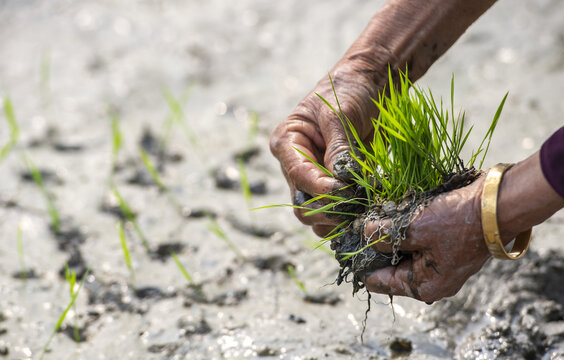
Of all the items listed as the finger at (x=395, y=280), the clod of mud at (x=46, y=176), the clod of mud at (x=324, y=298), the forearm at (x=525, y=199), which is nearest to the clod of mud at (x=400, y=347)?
the clod of mud at (x=324, y=298)

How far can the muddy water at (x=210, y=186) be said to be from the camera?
218cm

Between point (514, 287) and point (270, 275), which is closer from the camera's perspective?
point (514, 287)

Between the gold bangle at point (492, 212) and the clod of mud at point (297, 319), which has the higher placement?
the clod of mud at point (297, 319)

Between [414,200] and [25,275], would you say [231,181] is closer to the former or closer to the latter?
[25,275]

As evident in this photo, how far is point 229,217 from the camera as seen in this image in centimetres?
294

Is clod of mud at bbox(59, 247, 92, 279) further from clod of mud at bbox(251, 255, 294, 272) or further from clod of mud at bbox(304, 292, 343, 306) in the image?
clod of mud at bbox(304, 292, 343, 306)

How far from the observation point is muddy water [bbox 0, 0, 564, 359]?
2.18 m

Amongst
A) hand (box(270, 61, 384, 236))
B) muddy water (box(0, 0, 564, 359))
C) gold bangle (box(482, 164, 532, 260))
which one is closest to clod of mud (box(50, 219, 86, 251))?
muddy water (box(0, 0, 564, 359))

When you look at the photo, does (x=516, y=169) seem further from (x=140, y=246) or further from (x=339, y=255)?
(x=140, y=246)

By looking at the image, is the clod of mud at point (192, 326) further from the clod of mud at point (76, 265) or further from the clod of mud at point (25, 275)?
the clod of mud at point (25, 275)

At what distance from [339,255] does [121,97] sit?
2.64m

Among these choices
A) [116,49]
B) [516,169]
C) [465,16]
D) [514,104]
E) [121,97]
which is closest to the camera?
[516,169]

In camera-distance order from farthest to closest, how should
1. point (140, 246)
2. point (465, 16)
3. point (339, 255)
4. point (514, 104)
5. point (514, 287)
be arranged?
point (514, 104)
point (140, 246)
point (514, 287)
point (465, 16)
point (339, 255)

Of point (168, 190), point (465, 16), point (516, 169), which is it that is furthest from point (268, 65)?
point (516, 169)
